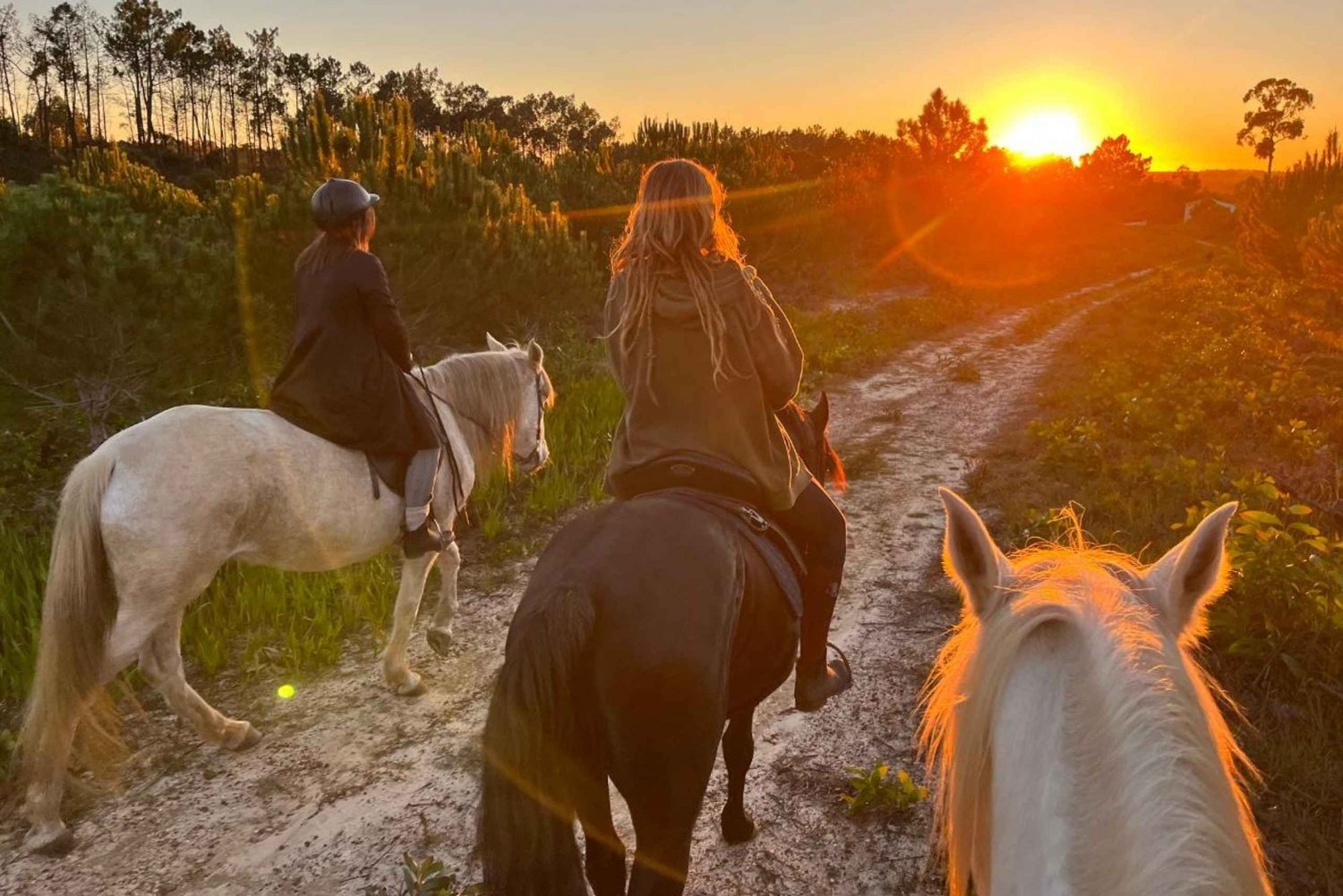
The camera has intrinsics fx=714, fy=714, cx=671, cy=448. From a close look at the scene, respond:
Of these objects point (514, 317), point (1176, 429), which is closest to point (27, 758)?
point (514, 317)

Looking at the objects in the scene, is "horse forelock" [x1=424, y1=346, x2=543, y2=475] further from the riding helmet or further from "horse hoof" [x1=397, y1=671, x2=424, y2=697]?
"horse hoof" [x1=397, y1=671, x2=424, y2=697]

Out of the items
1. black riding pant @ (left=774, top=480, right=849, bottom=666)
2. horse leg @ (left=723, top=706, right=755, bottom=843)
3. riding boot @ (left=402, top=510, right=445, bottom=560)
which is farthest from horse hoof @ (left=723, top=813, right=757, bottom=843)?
riding boot @ (left=402, top=510, right=445, bottom=560)

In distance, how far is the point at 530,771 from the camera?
1.79 metres

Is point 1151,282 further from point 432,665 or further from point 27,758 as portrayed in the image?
point 27,758

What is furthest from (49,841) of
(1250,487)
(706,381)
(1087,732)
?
(1250,487)

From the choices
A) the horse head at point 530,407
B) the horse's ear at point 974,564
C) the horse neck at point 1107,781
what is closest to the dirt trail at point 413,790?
the horse head at point 530,407

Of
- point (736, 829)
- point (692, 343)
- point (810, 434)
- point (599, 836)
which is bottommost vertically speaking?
point (736, 829)

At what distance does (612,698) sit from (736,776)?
1497 millimetres

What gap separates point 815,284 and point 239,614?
2057 cm

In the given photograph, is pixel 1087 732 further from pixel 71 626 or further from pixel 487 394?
pixel 487 394

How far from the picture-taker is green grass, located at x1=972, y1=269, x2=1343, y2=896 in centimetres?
317

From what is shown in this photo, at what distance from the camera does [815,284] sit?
22859 mm

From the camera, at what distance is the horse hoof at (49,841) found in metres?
3.09

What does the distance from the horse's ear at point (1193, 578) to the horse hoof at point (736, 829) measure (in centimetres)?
230
